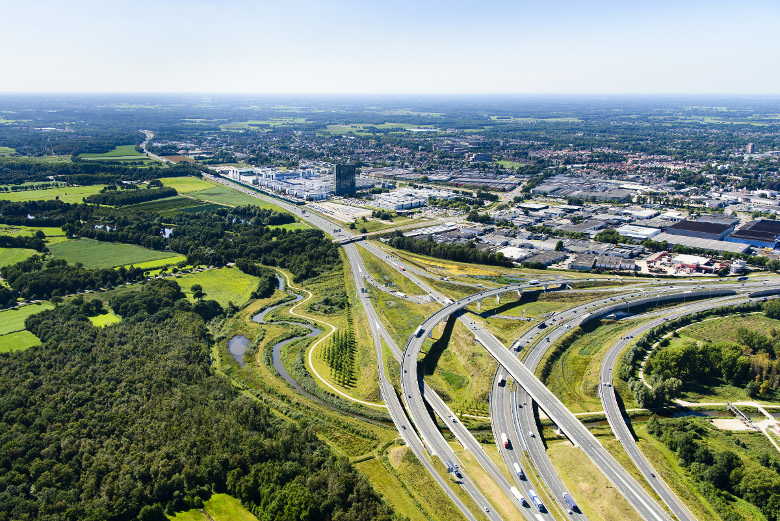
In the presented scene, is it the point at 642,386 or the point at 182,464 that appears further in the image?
the point at 642,386

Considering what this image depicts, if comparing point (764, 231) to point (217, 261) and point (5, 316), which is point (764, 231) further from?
point (5, 316)

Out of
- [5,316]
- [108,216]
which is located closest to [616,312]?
[5,316]

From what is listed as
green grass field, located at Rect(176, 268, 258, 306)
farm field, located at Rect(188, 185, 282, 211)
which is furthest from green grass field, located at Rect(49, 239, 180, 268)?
farm field, located at Rect(188, 185, 282, 211)

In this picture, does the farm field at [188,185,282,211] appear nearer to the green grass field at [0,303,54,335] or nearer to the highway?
the highway

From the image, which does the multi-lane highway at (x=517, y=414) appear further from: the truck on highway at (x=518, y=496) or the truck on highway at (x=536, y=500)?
the truck on highway at (x=536, y=500)

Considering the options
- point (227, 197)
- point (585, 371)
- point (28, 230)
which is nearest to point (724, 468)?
point (585, 371)

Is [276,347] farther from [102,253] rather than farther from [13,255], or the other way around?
[13,255]
